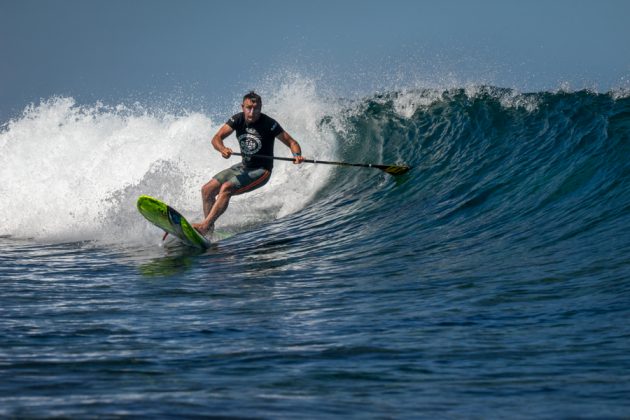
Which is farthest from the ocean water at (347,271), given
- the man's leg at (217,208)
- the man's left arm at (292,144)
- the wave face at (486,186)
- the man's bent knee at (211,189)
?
the man's left arm at (292,144)

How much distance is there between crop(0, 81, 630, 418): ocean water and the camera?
369 centimetres

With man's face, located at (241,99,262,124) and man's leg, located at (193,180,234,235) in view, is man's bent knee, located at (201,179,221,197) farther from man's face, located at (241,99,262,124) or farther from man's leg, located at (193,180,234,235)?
man's face, located at (241,99,262,124)

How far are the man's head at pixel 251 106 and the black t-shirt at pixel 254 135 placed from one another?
0.32ft

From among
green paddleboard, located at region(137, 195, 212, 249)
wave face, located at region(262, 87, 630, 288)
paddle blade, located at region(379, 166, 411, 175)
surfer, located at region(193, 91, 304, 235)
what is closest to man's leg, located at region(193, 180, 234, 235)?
surfer, located at region(193, 91, 304, 235)

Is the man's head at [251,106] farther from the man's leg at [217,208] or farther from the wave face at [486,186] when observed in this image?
the wave face at [486,186]

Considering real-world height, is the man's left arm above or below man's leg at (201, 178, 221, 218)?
above

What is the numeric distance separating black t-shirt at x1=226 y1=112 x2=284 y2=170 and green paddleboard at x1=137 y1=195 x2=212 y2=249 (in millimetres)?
1197

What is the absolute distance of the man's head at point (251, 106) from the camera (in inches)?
384

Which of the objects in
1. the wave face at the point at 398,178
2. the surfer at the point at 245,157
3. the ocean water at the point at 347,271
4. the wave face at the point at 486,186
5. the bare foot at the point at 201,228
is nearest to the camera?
the ocean water at the point at 347,271

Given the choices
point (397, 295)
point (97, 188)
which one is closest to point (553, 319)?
point (397, 295)

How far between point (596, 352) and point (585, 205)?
17.2 ft

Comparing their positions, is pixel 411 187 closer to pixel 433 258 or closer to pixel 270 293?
pixel 433 258

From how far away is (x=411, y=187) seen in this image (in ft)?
39.2

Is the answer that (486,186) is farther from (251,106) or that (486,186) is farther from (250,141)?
(251,106)
